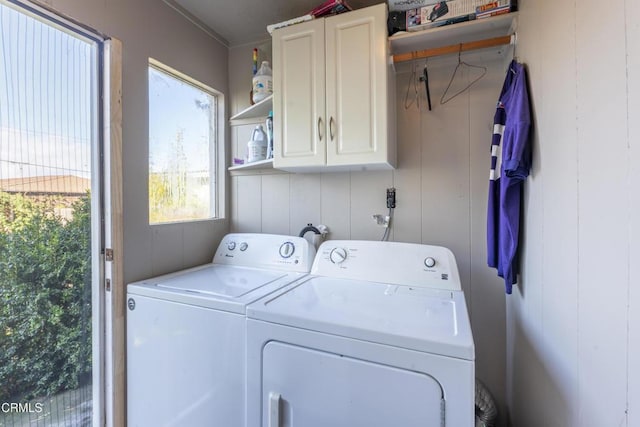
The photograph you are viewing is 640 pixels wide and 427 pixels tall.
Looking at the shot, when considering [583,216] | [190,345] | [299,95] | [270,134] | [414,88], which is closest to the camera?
[583,216]

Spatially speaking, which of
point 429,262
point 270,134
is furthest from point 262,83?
point 429,262

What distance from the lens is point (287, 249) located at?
5.52 ft

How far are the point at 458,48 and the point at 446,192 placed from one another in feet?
2.35

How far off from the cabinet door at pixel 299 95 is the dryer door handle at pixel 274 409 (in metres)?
1.06

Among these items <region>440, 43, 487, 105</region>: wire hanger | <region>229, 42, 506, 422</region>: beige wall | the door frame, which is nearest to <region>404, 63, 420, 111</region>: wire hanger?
<region>229, 42, 506, 422</region>: beige wall

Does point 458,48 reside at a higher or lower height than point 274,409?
higher

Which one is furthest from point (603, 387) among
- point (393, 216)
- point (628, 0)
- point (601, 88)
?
point (393, 216)

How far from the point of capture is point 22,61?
114 cm

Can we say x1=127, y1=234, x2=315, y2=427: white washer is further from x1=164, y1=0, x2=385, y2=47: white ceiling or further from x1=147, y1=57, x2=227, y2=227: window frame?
x1=164, y1=0, x2=385, y2=47: white ceiling

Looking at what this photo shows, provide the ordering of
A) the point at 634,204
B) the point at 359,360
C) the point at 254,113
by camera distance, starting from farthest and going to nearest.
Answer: the point at 254,113 < the point at 359,360 < the point at 634,204

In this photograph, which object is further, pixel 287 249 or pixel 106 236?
pixel 287 249

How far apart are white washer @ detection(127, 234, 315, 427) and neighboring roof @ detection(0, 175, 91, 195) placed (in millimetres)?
517

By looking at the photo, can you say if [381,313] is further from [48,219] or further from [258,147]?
[48,219]

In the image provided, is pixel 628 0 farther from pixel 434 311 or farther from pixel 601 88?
pixel 434 311
